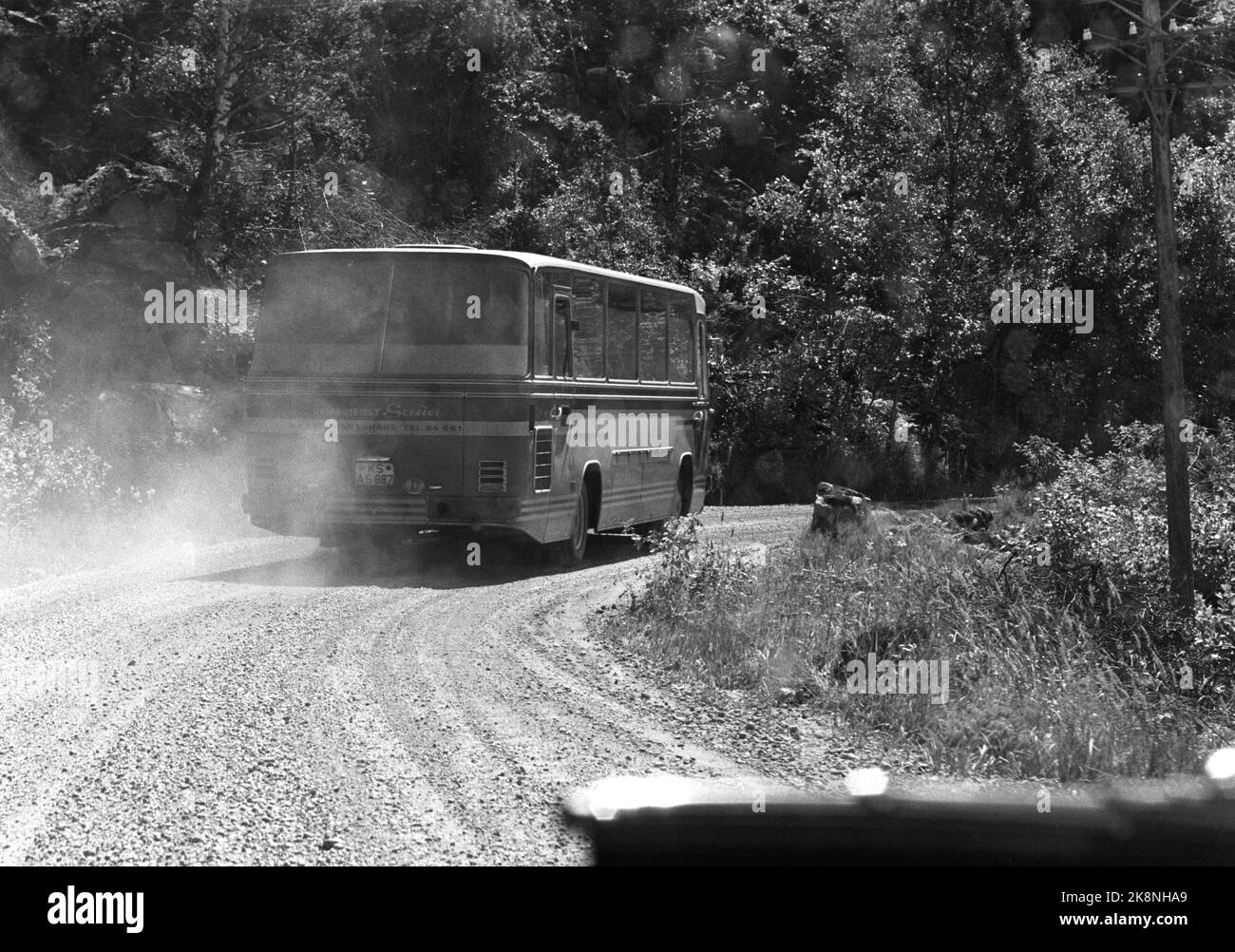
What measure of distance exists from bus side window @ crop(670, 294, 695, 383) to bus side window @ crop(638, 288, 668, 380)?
0.35 m

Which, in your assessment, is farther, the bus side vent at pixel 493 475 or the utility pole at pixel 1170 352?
the bus side vent at pixel 493 475

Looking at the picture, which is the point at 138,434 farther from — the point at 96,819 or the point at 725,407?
the point at 96,819

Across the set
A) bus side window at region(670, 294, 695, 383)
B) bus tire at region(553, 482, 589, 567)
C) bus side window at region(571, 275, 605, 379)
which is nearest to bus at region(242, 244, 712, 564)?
bus side window at region(571, 275, 605, 379)

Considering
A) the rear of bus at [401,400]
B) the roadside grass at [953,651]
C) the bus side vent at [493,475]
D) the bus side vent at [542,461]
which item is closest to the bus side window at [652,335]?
the bus side vent at [542,461]

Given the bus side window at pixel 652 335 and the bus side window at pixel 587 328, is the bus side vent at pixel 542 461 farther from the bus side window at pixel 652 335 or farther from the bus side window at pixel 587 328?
the bus side window at pixel 652 335

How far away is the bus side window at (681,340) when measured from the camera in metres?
17.4

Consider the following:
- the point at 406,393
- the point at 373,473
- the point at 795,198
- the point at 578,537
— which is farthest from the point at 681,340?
the point at 795,198

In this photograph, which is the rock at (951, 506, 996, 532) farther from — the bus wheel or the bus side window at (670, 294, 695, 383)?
the bus wheel

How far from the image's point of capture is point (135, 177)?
74.5ft

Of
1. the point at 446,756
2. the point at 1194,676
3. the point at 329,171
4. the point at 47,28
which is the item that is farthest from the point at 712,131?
the point at 446,756

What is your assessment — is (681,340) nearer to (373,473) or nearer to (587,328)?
(587,328)

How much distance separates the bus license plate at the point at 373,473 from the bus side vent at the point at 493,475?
88 centimetres

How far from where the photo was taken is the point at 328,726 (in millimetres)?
7223
